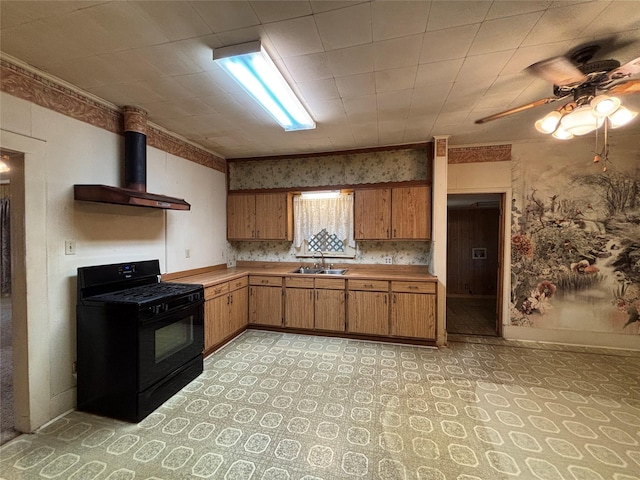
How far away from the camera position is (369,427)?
6.70 ft

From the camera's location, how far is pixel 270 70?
194cm

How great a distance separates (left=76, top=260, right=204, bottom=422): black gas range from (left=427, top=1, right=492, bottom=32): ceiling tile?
110 inches

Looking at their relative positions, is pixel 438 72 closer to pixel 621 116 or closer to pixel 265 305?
pixel 621 116

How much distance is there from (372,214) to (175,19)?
3.04 meters

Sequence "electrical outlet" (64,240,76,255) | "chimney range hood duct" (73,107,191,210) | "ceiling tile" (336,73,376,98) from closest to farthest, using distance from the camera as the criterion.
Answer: "ceiling tile" (336,73,376,98) → "electrical outlet" (64,240,76,255) → "chimney range hood duct" (73,107,191,210)

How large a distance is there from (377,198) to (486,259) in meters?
4.22

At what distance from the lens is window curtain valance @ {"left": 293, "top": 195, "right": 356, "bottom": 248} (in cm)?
423

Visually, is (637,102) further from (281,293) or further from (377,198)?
(281,293)

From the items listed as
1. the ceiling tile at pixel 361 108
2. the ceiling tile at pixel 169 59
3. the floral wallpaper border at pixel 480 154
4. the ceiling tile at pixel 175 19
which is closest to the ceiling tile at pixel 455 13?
the ceiling tile at pixel 361 108

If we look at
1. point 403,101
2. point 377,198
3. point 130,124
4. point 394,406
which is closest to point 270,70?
point 403,101

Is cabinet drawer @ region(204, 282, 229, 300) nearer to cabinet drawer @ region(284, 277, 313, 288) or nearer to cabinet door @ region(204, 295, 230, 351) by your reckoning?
cabinet door @ region(204, 295, 230, 351)

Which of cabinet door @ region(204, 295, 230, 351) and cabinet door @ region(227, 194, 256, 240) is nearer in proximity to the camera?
cabinet door @ region(204, 295, 230, 351)

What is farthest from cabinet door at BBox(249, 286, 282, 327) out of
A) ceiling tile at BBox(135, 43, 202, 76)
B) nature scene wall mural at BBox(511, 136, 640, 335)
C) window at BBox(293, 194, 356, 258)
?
nature scene wall mural at BBox(511, 136, 640, 335)

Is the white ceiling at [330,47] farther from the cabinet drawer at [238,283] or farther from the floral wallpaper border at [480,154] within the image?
the cabinet drawer at [238,283]
